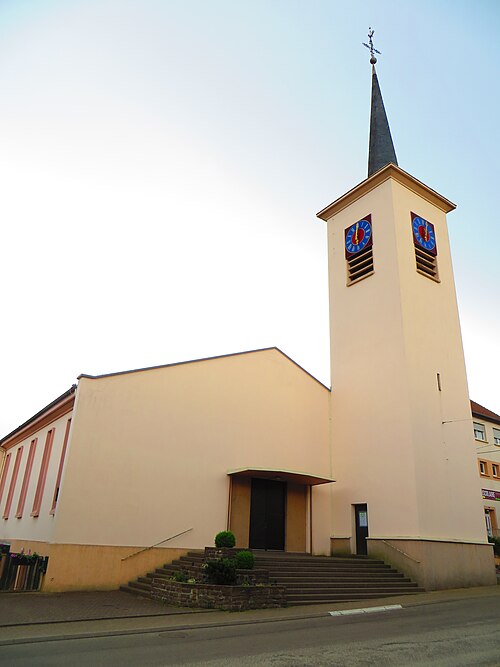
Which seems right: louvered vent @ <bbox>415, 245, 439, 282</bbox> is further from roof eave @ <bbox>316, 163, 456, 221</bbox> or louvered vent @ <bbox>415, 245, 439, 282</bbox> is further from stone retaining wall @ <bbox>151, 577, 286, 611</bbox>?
stone retaining wall @ <bbox>151, 577, 286, 611</bbox>

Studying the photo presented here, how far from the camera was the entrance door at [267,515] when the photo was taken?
17.9 m

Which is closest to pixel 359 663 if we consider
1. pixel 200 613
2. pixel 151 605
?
pixel 200 613

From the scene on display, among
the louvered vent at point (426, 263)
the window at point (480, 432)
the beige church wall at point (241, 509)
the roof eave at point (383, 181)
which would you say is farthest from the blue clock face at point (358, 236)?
the window at point (480, 432)

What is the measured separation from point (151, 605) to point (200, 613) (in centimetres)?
158

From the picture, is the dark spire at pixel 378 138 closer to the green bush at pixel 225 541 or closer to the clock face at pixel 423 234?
the clock face at pixel 423 234

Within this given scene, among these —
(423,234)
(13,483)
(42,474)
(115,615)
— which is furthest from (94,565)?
(423,234)

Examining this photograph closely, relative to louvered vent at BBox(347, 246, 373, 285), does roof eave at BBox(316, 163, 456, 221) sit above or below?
above

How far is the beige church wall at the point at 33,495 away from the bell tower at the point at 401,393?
10.1 m

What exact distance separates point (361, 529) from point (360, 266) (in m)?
10.4

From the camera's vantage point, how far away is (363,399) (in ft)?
64.4

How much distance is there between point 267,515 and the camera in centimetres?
1831

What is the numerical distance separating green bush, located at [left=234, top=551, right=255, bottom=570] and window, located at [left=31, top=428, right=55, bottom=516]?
853cm

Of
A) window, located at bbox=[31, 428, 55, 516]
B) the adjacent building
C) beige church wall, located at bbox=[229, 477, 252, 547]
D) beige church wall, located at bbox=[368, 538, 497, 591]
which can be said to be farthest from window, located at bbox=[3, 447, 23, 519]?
the adjacent building

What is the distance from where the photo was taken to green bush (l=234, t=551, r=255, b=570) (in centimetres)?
1239
